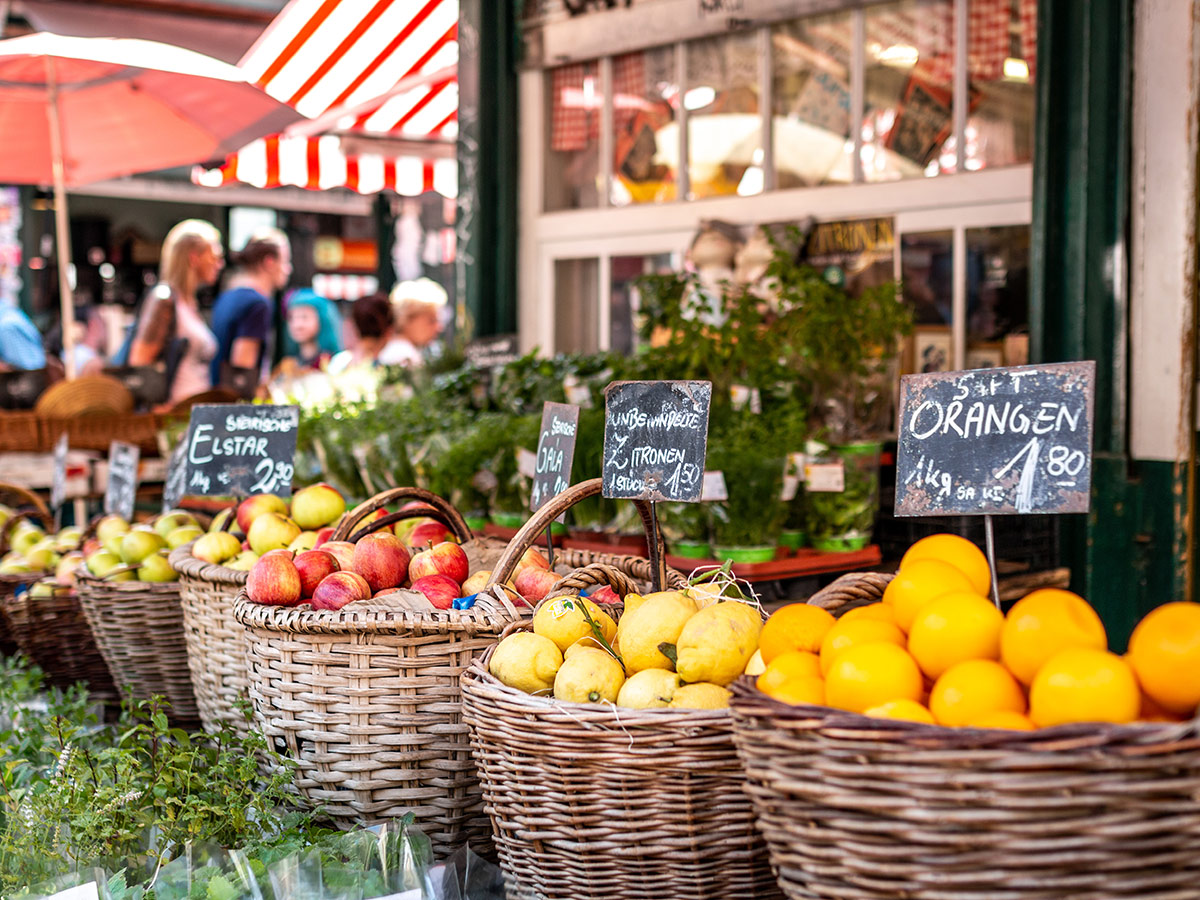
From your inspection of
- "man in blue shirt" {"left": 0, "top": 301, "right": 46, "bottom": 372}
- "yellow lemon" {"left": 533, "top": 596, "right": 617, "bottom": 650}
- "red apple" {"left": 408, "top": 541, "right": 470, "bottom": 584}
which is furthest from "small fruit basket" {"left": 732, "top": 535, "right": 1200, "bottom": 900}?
"man in blue shirt" {"left": 0, "top": 301, "right": 46, "bottom": 372}

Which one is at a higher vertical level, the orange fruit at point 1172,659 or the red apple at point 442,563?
the orange fruit at point 1172,659

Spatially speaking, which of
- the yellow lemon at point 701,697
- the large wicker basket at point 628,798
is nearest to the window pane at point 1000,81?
the yellow lemon at point 701,697

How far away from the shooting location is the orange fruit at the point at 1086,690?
106 centimetres

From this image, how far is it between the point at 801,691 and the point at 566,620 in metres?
0.42

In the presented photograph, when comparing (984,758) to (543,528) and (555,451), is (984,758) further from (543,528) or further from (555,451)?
(555,451)

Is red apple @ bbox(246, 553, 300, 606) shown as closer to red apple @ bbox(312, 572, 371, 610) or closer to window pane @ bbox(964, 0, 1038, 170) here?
red apple @ bbox(312, 572, 371, 610)

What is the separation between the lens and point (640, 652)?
146 centimetres

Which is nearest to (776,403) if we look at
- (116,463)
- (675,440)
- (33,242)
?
(675,440)

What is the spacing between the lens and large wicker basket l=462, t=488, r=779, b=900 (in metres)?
1.29

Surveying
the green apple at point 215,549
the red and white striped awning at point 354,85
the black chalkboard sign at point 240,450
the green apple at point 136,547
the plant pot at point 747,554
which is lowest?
the plant pot at point 747,554

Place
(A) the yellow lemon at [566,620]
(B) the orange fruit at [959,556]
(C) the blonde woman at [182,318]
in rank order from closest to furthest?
(B) the orange fruit at [959,556] < (A) the yellow lemon at [566,620] < (C) the blonde woman at [182,318]

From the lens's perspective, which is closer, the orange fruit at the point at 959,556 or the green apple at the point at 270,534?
the orange fruit at the point at 959,556

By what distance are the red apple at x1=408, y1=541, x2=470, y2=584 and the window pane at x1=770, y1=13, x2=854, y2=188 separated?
2363 mm

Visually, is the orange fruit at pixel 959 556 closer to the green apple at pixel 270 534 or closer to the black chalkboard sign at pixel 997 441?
the black chalkboard sign at pixel 997 441
